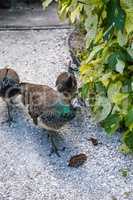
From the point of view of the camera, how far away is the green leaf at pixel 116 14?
3.24m

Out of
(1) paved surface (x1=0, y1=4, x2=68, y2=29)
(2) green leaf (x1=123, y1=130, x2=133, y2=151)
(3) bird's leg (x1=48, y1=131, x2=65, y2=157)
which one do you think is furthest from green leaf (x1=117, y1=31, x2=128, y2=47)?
(1) paved surface (x1=0, y1=4, x2=68, y2=29)

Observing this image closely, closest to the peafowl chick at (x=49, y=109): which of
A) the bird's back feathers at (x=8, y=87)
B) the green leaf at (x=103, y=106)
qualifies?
the bird's back feathers at (x=8, y=87)

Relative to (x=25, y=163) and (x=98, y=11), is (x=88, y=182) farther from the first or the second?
(x=98, y=11)

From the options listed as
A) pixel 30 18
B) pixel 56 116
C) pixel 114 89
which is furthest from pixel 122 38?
pixel 30 18

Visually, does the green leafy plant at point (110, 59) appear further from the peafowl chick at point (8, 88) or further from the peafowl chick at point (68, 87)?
the peafowl chick at point (8, 88)

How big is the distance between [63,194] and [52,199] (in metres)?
0.09

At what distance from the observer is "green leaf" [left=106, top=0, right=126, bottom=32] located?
3236mm

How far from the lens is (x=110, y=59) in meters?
3.61

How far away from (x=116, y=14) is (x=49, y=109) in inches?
40.6

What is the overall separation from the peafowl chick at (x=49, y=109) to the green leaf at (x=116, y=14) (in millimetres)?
937

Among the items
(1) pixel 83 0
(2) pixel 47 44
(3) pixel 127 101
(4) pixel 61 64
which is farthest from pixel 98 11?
(2) pixel 47 44

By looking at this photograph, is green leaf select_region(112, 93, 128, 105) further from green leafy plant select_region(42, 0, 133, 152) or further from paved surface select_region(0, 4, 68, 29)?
paved surface select_region(0, 4, 68, 29)

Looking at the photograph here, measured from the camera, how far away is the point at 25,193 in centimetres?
367

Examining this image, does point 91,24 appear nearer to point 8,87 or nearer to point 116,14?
point 116,14
